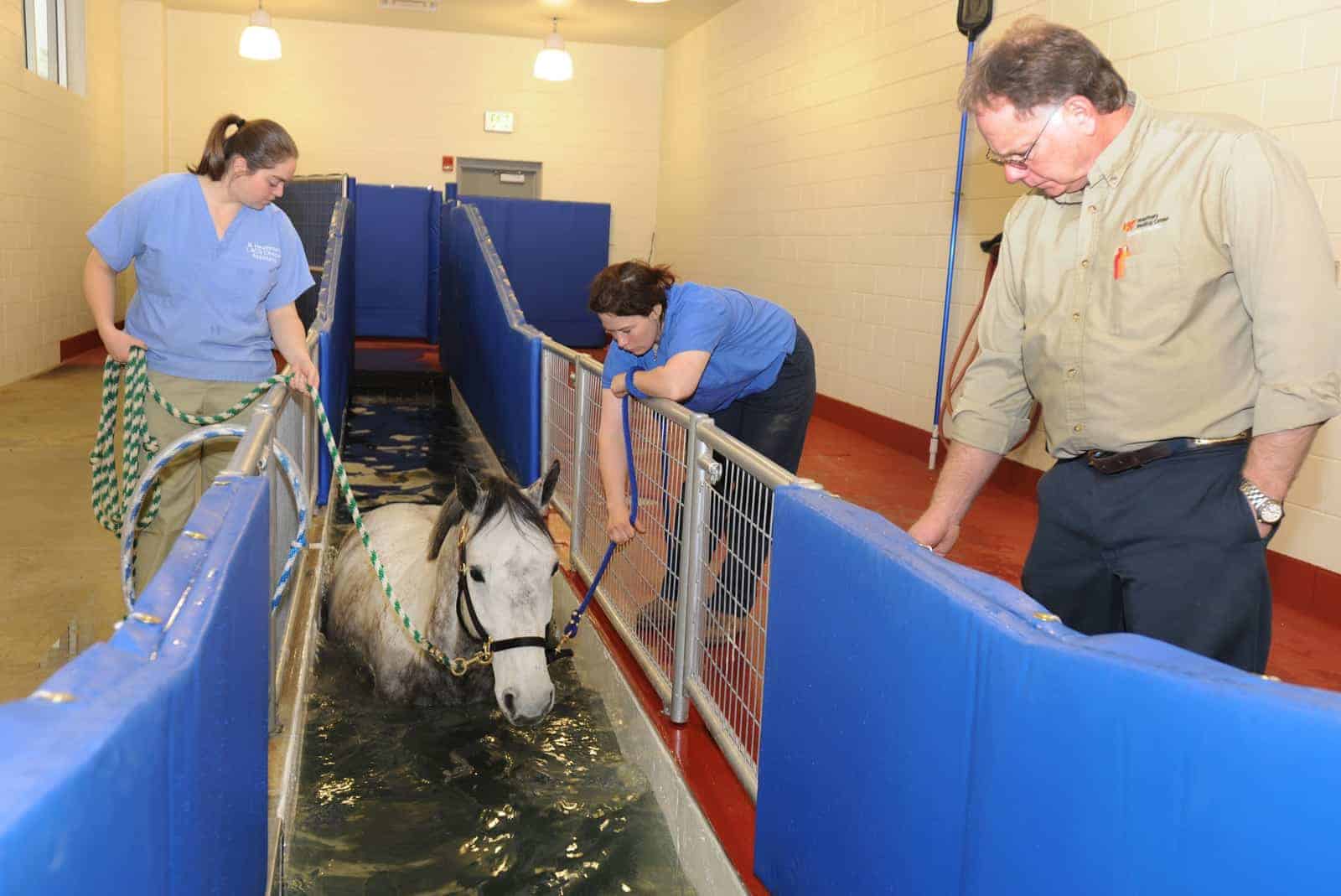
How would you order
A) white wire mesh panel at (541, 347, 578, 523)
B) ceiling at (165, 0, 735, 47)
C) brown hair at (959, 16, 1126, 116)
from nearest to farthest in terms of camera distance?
brown hair at (959, 16, 1126, 116) < white wire mesh panel at (541, 347, 578, 523) < ceiling at (165, 0, 735, 47)

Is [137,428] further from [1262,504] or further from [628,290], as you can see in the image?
[1262,504]

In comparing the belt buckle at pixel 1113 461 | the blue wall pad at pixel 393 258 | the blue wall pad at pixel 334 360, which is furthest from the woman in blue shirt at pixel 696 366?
the blue wall pad at pixel 393 258

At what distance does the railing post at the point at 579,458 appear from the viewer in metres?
4.60

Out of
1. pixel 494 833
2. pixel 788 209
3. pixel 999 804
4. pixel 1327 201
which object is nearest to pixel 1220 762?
pixel 999 804

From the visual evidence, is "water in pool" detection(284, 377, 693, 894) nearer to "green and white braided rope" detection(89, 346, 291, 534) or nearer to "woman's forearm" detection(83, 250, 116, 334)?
"green and white braided rope" detection(89, 346, 291, 534)

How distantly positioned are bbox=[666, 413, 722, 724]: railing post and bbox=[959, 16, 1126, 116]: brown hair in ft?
4.49

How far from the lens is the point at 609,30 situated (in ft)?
47.1

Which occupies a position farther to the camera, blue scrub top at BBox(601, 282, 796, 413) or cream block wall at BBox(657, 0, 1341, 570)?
cream block wall at BBox(657, 0, 1341, 570)

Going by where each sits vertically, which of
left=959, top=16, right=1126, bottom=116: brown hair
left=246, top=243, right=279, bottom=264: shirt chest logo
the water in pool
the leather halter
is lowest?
the water in pool

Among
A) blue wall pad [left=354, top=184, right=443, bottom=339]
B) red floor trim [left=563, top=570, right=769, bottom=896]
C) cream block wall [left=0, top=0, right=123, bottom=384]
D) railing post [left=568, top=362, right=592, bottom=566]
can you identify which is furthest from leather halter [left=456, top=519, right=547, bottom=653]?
blue wall pad [left=354, top=184, right=443, bottom=339]

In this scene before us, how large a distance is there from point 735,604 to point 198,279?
1.91m

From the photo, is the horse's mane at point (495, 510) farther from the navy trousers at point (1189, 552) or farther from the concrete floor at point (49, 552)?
the navy trousers at point (1189, 552)

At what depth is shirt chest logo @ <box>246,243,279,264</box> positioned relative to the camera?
3.32 meters

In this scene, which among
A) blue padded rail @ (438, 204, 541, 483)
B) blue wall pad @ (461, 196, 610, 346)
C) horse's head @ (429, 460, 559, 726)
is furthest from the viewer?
blue wall pad @ (461, 196, 610, 346)
